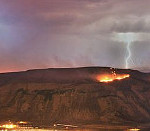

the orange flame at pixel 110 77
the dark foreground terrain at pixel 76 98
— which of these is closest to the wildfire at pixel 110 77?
the orange flame at pixel 110 77

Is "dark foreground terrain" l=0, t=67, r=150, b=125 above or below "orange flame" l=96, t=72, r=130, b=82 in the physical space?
below

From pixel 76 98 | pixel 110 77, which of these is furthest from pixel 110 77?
pixel 76 98

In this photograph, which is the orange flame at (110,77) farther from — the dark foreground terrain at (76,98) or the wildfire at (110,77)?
the dark foreground terrain at (76,98)

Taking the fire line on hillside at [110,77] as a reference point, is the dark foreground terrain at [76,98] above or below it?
below

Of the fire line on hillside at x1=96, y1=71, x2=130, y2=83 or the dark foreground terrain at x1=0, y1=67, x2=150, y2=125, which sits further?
the fire line on hillside at x1=96, y1=71, x2=130, y2=83

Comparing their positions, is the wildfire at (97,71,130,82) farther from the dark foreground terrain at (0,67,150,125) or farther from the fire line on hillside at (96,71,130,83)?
the dark foreground terrain at (0,67,150,125)

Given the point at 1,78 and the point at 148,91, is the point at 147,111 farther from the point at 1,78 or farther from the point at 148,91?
the point at 1,78

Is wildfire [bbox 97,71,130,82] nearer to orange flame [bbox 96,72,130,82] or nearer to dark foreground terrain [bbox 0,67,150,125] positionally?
orange flame [bbox 96,72,130,82]

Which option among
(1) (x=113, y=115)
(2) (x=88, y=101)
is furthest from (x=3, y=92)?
(1) (x=113, y=115)

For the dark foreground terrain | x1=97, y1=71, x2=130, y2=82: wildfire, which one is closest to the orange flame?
x1=97, y1=71, x2=130, y2=82: wildfire
